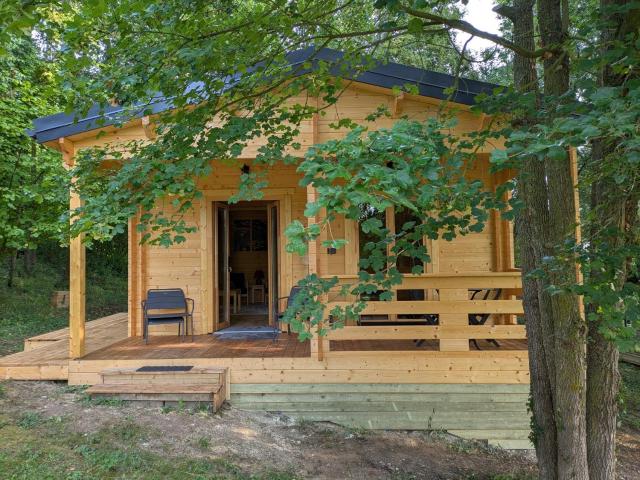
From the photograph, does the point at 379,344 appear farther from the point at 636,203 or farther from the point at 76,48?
the point at 76,48

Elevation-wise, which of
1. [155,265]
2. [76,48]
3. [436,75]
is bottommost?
[155,265]

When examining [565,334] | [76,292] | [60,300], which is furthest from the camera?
[60,300]

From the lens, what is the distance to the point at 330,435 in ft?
13.5

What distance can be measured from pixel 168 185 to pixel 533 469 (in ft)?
12.6

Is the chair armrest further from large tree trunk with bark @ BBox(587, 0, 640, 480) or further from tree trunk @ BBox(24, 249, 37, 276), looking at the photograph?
tree trunk @ BBox(24, 249, 37, 276)

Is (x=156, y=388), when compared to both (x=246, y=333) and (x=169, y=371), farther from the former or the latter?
(x=246, y=333)

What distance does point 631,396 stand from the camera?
5.89 meters

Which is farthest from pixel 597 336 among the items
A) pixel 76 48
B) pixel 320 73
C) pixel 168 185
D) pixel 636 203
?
pixel 76 48

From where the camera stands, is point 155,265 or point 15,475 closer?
point 15,475

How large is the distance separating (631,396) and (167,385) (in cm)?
593

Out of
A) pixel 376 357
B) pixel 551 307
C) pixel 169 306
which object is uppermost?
pixel 551 307

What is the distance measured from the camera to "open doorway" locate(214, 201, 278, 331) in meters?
6.21

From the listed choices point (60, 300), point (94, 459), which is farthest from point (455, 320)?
point (60, 300)

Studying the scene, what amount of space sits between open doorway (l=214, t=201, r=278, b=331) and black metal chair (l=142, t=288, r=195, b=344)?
0.42 m
